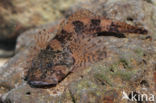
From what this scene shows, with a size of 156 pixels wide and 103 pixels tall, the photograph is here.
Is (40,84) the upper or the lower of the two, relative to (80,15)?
lower

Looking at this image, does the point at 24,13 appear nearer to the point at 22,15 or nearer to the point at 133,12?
the point at 22,15

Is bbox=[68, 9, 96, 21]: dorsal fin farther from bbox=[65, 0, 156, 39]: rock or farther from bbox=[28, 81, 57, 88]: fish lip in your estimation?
bbox=[28, 81, 57, 88]: fish lip

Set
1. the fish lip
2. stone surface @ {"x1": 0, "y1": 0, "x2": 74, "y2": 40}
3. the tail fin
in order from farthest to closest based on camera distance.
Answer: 1. stone surface @ {"x1": 0, "y1": 0, "x2": 74, "y2": 40}
2. the tail fin
3. the fish lip

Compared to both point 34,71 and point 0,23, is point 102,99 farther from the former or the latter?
point 0,23

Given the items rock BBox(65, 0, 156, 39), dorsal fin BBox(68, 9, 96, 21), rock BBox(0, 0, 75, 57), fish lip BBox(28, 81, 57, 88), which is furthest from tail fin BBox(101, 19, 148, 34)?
rock BBox(0, 0, 75, 57)

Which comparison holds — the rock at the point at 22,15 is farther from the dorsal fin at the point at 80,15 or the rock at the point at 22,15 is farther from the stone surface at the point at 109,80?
the stone surface at the point at 109,80

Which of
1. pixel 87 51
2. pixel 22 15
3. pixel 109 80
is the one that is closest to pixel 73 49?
pixel 87 51

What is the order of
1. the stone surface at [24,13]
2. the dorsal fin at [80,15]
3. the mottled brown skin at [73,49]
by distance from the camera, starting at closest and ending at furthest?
the mottled brown skin at [73,49] → the dorsal fin at [80,15] → the stone surface at [24,13]

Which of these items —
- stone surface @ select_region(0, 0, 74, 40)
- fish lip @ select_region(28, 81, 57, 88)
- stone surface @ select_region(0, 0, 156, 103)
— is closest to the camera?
stone surface @ select_region(0, 0, 156, 103)

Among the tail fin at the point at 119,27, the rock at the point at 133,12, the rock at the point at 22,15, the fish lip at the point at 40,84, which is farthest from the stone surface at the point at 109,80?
the rock at the point at 22,15
